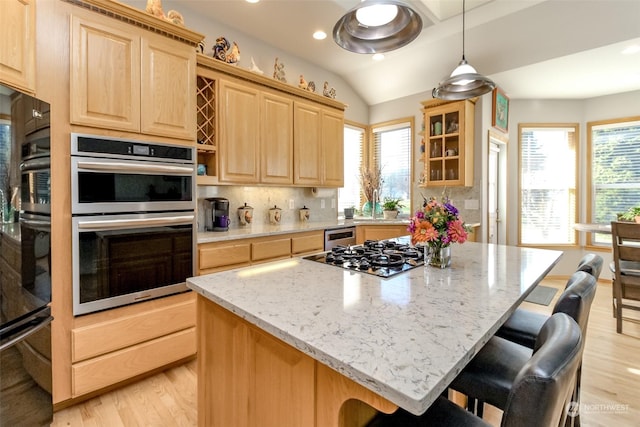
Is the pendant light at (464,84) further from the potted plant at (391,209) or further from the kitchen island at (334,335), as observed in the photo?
the potted plant at (391,209)

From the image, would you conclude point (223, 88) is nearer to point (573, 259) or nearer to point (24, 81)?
point (24, 81)

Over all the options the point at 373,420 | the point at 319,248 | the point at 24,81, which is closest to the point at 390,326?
the point at 373,420

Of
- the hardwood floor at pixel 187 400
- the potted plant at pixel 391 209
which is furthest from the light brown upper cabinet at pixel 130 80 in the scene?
the potted plant at pixel 391 209

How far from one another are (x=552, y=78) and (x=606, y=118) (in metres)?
1.44

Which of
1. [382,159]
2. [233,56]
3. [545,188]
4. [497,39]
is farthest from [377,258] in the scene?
[545,188]

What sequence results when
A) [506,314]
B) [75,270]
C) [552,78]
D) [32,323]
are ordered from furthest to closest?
[552,78] < [75,270] < [32,323] < [506,314]

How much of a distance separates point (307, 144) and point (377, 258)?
2.29m

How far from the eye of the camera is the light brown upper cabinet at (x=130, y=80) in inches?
75.3

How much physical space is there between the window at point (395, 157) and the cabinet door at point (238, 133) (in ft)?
8.23

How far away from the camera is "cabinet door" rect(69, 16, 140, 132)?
1.89 meters

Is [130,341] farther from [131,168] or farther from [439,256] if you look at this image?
[439,256]

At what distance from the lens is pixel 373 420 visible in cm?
93

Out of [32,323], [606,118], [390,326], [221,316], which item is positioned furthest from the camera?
[606,118]

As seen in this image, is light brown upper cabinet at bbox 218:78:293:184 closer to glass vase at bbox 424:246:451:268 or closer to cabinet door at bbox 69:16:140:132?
cabinet door at bbox 69:16:140:132
